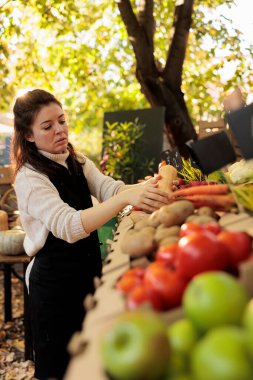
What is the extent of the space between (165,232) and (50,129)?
1.20 metres

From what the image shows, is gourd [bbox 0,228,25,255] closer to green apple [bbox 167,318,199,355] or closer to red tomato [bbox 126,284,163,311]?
red tomato [bbox 126,284,163,311]

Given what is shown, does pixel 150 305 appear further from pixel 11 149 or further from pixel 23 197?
pixel 11 149

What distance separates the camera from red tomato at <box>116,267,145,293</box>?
121cm

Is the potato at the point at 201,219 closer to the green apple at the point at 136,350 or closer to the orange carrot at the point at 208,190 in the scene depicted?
the orange carrot at the point at 208,190

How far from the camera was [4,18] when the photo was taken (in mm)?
5594

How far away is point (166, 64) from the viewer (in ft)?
19.6

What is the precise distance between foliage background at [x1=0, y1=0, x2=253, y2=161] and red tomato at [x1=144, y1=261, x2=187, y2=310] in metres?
5.34

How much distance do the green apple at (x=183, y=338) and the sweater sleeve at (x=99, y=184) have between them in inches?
75.3

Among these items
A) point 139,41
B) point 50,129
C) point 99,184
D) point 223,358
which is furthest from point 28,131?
point 139,41

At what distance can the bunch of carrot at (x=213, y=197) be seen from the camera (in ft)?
5.79

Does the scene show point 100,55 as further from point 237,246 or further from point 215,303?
point 215,303

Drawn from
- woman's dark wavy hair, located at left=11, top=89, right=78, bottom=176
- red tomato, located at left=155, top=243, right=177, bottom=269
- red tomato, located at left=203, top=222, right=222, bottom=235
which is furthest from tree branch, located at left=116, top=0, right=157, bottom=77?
red tomato, located at left=155, top=243, right=177, bottom=269

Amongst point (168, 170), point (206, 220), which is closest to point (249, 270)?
point (206, 220)

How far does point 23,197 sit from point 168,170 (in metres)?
0.82
